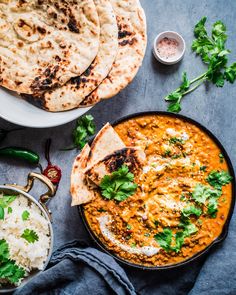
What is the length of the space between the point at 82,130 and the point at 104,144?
12.1 inches

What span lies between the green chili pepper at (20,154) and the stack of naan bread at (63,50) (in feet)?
1.53

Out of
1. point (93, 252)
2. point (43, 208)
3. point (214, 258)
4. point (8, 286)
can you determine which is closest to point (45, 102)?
point (43, 208)

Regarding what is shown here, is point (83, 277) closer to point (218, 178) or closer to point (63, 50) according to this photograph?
point (218, 178)

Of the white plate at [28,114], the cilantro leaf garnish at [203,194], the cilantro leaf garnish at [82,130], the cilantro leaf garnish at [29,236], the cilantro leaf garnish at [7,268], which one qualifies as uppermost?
the white plate at [28,114]

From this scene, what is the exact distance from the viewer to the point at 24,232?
11.8 feet

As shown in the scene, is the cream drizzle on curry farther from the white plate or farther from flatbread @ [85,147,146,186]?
the white plate

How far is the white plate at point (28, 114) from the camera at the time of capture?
3574 millimetres

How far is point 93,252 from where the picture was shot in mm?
3631

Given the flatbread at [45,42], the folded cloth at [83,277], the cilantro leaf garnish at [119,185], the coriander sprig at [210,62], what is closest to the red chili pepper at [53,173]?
the cilantro leaf garnish at [119,185]

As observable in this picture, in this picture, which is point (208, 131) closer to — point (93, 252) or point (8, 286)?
point (93, 252)

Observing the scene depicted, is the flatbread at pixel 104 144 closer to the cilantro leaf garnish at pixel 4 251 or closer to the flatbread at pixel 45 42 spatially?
the flatbread at pixel 45 42

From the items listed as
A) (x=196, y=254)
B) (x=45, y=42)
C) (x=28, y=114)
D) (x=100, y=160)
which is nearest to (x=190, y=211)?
(x=196, y=254)

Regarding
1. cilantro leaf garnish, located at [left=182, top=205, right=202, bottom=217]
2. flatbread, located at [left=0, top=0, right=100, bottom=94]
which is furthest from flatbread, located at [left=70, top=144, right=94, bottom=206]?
cilantro leaf garnish, located at [left=182, top=205, right=202, bottom=217]

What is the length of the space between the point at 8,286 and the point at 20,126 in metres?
1.22
